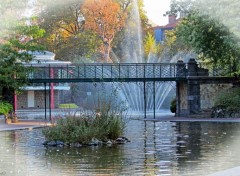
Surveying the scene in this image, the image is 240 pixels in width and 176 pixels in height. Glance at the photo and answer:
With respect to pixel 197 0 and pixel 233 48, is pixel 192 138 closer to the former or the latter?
pixel 233 48

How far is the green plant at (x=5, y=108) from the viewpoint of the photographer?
3909 cm

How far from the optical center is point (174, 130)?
31812 mm

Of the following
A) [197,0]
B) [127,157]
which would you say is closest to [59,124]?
[127,157]

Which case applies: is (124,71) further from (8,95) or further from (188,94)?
(8,95)

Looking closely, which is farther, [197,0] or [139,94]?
[139,94]

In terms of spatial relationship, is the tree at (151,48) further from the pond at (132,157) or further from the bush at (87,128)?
the bush at (87,128)

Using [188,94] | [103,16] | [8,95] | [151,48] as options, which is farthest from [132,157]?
[151,48]

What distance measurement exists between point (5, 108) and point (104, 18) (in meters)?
35.0

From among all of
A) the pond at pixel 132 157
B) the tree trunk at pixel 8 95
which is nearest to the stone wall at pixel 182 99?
the tree trunk at pixel 8 95

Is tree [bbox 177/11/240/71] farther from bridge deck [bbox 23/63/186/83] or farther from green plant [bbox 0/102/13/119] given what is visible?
green plant [bbox 0/102/13/119]

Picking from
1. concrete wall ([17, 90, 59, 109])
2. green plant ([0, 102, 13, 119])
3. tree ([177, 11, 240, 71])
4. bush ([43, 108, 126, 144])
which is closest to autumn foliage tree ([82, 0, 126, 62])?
concrete wall ([17, 90, 59, 109])

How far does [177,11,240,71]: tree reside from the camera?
42.6 meters

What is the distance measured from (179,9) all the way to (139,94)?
1081 centimetres

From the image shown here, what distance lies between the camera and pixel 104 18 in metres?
72.9
